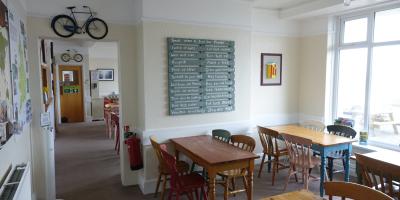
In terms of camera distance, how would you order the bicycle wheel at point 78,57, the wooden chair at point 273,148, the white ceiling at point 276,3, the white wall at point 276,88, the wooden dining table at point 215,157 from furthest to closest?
the bicycle wheel at point 78,57 < the white wall at point 276,88 < the white ceiling at point 276,3 < the wooden chair at point 273,148 < the wooden dining table at point 215,157

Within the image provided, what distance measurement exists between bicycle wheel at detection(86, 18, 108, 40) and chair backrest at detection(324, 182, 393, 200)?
121 inches

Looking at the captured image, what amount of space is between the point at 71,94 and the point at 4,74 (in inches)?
319

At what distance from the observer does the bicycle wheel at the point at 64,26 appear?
3.38m

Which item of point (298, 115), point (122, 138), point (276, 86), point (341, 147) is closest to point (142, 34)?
point (122, 138)

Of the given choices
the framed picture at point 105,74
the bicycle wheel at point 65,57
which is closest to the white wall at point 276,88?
the bicycle wheel at point 65,57

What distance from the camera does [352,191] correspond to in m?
1.76

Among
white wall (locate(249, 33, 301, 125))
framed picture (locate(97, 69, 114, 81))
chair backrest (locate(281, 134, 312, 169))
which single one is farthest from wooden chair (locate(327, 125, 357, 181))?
framed picture (locate(97, 69, 114, 81))

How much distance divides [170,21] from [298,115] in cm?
304

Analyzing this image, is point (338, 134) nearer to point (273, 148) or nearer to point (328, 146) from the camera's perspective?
point (328, 146)

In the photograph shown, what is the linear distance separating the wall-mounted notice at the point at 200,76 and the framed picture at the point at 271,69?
90 centimetres

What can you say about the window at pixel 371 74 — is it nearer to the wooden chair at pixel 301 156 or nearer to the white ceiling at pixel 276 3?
the white ceiling at pixel 276 3

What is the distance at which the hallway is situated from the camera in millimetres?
3717

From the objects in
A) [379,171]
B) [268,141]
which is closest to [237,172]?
[268,141]

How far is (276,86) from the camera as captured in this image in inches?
197
